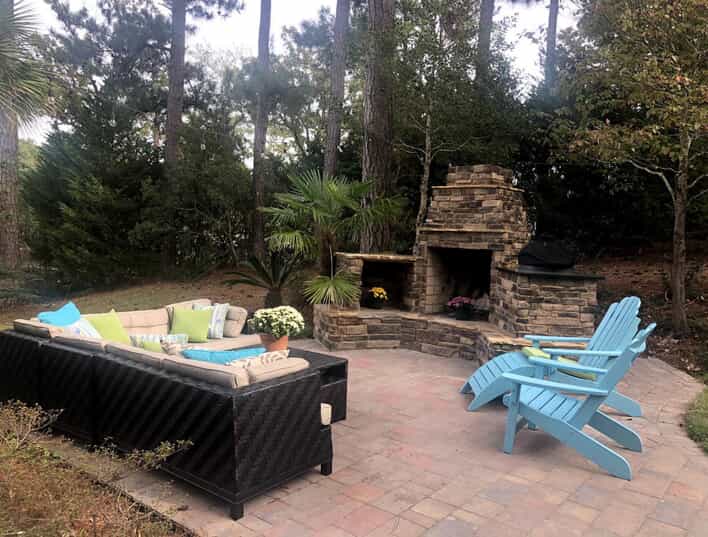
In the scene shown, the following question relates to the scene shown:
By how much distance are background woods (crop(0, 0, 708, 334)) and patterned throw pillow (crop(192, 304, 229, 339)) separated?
1479 millimetres

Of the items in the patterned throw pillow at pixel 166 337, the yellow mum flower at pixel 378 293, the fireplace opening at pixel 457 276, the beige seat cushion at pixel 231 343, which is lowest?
the beige seat cushion at pixel 231 343

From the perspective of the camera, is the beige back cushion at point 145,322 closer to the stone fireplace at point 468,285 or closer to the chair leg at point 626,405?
the stone fireplace at point 468,285

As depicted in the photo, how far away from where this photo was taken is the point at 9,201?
9758mm

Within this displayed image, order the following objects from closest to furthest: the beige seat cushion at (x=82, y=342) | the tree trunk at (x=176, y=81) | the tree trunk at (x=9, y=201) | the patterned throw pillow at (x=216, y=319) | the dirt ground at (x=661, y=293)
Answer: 1. the beige seat cushion at (x=82, y=342)
2. the patterned throw pillow at (x=216, y=319)
3. the dirt ground at (x=661, y=293)
4. the tree trunk at (x=9, y=201)
5. the tree trunk at (x=176, y=81)

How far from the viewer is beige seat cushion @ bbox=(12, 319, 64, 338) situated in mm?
3588

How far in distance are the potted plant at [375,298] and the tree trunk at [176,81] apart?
23.3 ft

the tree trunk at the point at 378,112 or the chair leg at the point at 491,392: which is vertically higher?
the tree trunk at the point at 378,112

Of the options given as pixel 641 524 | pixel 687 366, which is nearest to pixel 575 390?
pixel 641 524

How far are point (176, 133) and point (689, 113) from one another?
10078 mm

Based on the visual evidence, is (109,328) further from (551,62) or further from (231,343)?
(551,62)

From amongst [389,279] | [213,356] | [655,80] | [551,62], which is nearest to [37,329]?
[213,356]

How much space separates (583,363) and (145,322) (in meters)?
3.93

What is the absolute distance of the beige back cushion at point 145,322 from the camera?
4.75 meters

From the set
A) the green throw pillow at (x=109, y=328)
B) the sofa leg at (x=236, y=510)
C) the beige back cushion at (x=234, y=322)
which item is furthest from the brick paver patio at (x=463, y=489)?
the beige back cushion at (x=234, y=322)
